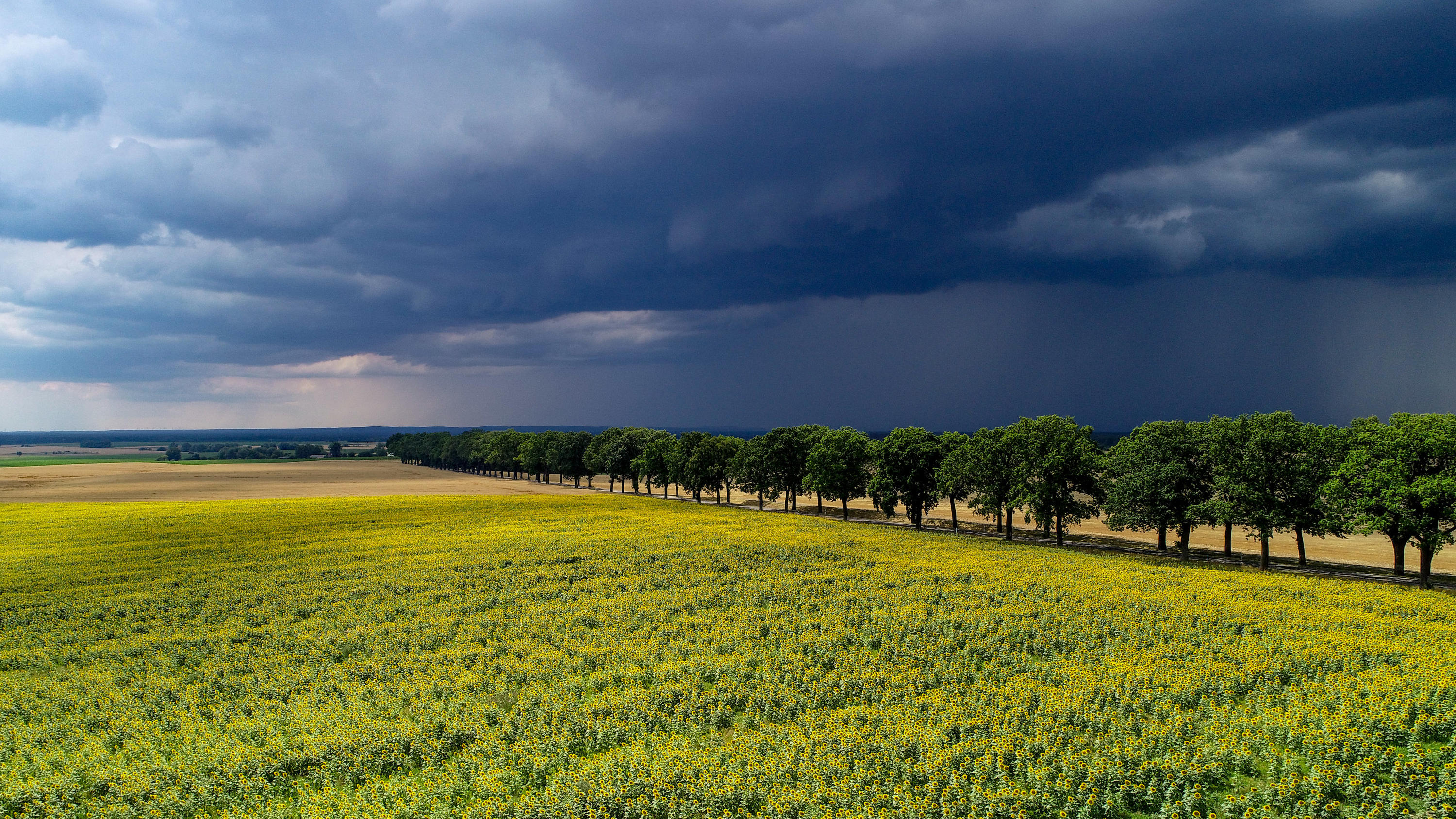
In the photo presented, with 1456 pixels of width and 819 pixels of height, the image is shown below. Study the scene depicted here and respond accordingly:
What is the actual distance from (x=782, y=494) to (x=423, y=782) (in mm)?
120483

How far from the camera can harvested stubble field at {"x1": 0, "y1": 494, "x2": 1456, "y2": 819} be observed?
1427 centimetres

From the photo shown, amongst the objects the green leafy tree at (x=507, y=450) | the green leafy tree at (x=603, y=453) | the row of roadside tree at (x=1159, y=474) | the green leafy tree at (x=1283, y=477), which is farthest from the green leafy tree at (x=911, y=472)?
the green leafy tree at (x=507, y=450)

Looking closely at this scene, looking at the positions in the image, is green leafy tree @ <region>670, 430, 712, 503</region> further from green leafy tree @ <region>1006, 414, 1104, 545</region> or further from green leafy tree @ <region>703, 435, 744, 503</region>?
green leafy tree @ <region>1006, 414, 1104, 545</region>

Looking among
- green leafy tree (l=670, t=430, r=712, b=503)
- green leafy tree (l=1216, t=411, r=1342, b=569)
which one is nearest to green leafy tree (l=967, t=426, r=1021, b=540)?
green leafy tree (l=1216, t=411, r=1342, b=569)

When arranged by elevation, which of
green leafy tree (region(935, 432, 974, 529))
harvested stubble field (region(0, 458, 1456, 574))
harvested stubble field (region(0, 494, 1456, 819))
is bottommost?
harvested stubble field (region(0, 458, 1456, 574))

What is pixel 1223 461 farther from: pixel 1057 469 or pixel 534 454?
pixel 534 454

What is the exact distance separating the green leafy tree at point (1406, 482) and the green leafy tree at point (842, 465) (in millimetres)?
48690

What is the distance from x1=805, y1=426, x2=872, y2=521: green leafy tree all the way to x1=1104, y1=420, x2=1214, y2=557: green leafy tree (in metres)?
31.8

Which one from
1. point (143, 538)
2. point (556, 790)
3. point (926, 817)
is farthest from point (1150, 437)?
point (143, 538)

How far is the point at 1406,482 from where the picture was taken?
45656 millimetres

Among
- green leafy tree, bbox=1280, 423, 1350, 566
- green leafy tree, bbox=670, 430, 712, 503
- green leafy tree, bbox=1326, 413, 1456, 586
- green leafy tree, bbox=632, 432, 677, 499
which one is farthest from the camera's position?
green leafy tree, bbox=632, 432, 677, 499

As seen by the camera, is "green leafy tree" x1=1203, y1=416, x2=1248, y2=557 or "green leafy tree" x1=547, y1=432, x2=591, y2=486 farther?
"green leafy tree" x1=547, y1=432, x2=591, y2=486

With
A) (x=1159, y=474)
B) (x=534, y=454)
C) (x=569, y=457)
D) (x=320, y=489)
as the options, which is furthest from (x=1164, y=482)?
(x=320, y=489)

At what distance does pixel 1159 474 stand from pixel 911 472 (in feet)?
90.9
